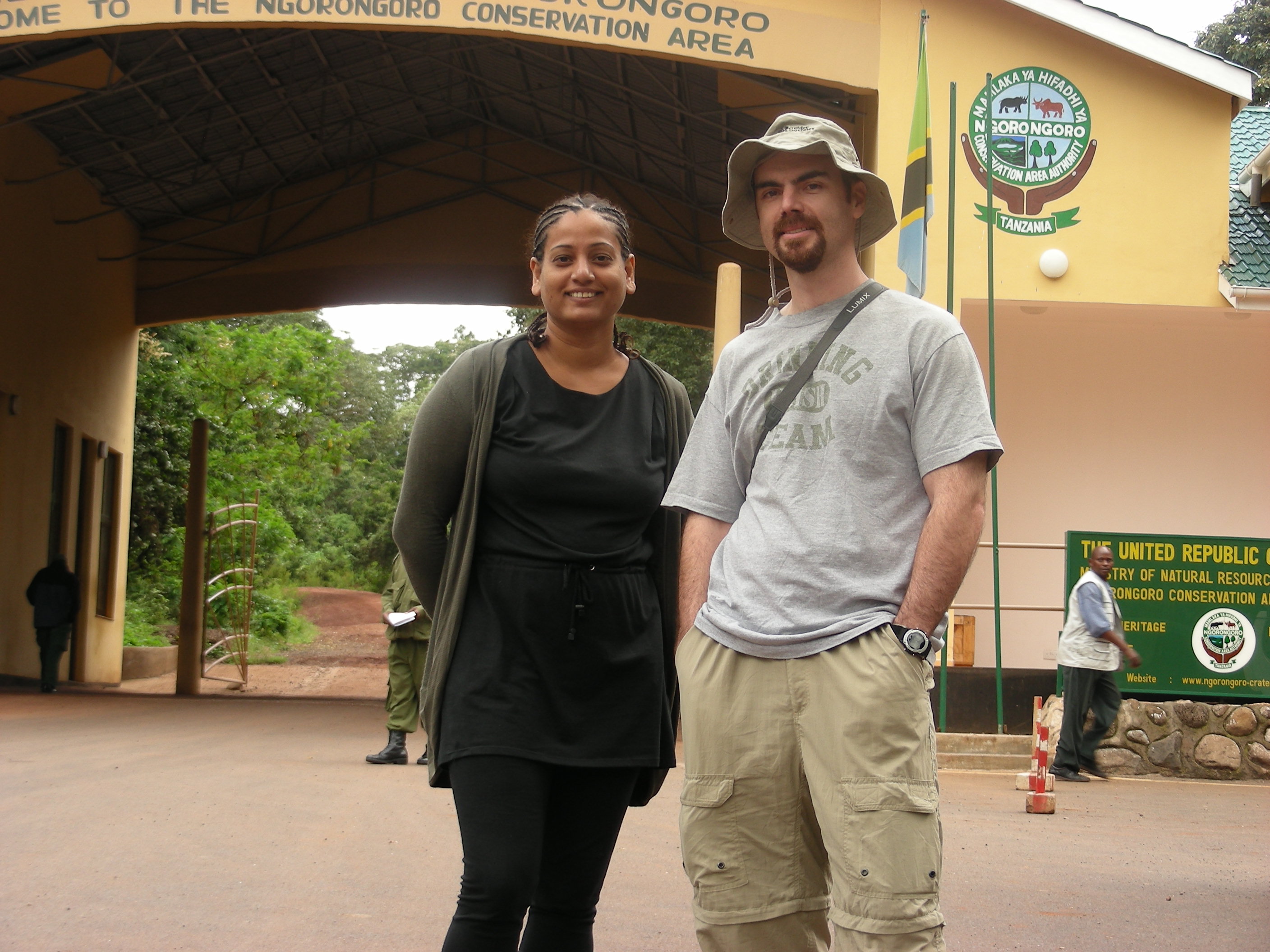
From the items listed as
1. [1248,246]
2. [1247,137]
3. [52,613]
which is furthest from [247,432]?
[1248,246]

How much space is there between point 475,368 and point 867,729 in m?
1.16

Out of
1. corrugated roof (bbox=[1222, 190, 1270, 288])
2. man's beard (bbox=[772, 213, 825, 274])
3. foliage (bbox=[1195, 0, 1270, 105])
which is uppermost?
foliage (bbox=[1195, 0, 1270, 105])

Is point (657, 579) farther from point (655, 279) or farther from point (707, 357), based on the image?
point (707, 357)

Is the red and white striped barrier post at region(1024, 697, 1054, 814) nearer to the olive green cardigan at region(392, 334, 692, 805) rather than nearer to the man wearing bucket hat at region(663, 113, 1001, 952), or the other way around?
the olive green cardigan at region(392, 334, 692, 805)

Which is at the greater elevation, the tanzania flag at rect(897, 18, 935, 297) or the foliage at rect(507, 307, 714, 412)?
the foliage at rect(507, 307, 714, 412)

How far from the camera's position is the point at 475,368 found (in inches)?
122

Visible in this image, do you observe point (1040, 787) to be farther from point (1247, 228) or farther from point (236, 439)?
point (236, 439)

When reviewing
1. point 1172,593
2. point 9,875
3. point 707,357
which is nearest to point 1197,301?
point 1172,593

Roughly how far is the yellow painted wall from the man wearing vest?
13.7m

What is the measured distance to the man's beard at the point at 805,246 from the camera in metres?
2.92

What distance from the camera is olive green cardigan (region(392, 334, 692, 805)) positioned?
2.98 meters

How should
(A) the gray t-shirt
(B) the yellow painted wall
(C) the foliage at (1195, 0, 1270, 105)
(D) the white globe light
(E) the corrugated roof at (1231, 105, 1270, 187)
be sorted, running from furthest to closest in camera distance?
(C) the foliage at (1195, 0, 1270, 105) < (B) the yellow painted wall < (E) the corrugated roof at (1231, 105, 1270, 187) < (D) the white globe light < (A) the gray t-shirt

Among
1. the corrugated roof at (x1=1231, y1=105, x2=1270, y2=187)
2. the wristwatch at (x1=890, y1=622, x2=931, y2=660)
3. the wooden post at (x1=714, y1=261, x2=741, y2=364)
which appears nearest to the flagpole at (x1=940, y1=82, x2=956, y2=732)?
the wooden post at (x1=714, y1=261, x2=741, y2=364)

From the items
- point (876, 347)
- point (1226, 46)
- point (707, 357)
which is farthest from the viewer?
point (1226, 46)
